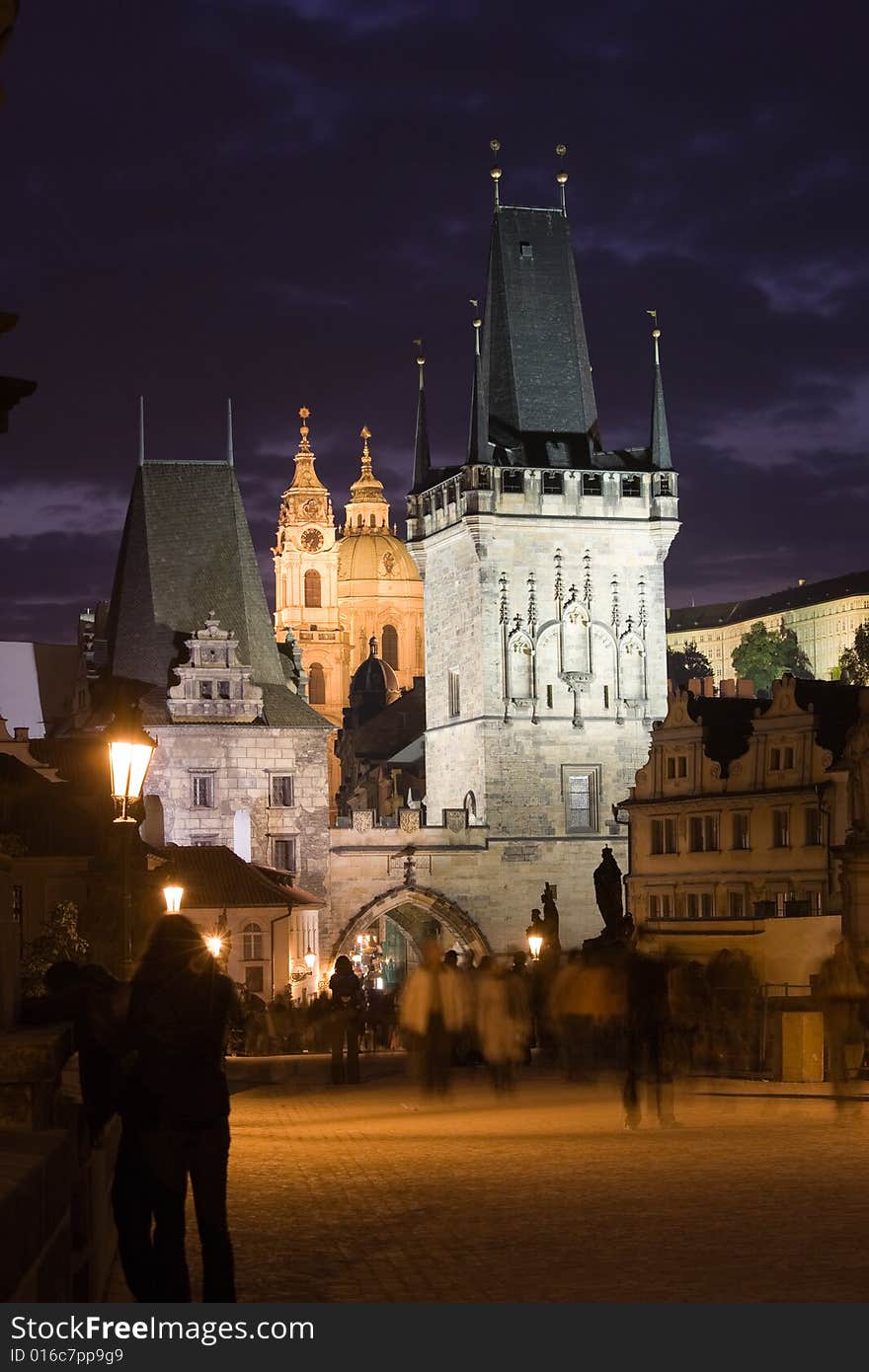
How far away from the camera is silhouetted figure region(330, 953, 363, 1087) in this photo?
26.1 m

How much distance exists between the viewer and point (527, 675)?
70.8 metres

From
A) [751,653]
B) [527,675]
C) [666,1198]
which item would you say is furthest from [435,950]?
[751,653]

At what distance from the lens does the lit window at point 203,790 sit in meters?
64.4

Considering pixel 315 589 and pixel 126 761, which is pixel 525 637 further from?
pixel 315 589

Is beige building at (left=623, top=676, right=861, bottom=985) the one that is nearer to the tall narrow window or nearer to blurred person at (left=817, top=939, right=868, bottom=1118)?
the tall narrow window

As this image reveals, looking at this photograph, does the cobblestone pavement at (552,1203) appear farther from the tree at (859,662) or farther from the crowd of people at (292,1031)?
the tree at (859,662)

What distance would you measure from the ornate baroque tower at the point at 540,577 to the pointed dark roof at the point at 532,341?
42 mm

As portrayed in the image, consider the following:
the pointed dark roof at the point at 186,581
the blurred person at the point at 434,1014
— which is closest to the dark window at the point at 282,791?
the pointed dark roof at the point at 186,581

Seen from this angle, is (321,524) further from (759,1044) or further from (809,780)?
(759,1044)

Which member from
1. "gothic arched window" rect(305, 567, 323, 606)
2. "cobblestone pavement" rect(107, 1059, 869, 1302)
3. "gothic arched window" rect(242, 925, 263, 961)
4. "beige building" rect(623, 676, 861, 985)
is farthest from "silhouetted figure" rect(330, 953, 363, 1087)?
"gothic arched window" rect(305, 567, 323, 606)

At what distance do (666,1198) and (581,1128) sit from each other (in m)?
5.28

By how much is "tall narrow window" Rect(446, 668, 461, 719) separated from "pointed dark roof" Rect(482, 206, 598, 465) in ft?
23.6

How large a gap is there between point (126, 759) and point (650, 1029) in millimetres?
4433

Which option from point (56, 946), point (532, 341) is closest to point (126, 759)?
point (56, 946)
